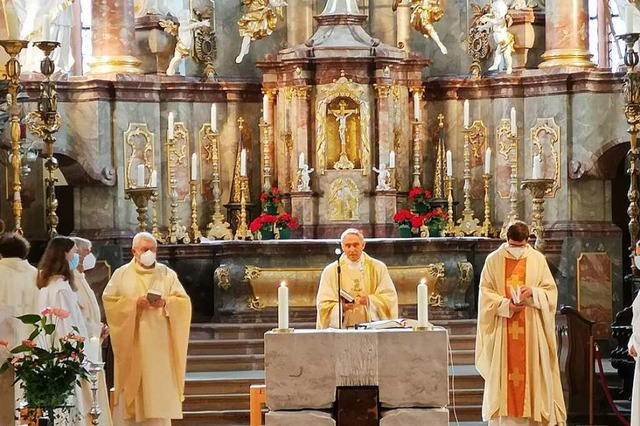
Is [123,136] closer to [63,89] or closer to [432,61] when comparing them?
[63,89]

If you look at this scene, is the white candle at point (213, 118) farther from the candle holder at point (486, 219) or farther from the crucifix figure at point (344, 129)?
the candle holder at point (486, 219)

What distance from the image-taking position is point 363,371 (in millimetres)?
11945

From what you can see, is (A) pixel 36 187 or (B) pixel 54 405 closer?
(B) pixel 54 405

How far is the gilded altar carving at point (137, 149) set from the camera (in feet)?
67.4

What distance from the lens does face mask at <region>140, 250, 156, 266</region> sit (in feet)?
45.5

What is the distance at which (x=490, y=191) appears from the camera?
21.5 meters

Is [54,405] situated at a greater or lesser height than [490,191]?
lesser

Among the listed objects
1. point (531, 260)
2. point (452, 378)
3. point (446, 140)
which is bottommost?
point (452, 378)

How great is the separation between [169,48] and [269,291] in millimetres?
3740

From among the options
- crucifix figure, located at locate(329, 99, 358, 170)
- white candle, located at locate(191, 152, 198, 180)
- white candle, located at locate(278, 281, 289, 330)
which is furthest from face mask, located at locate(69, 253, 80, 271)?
crucifix figure, located at locate(329, 99, 358, 170)

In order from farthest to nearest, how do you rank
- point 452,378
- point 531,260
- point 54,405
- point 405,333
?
point 452,378, point 531,260, point 405,333, point 54,405

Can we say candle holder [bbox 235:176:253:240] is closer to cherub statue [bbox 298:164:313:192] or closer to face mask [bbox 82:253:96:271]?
cherub statue [bbox 298:164:313:192]

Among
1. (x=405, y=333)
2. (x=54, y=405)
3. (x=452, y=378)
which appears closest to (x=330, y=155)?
(x=452, y=378)

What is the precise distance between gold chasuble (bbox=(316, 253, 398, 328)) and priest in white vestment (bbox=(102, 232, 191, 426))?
47.5 inches
